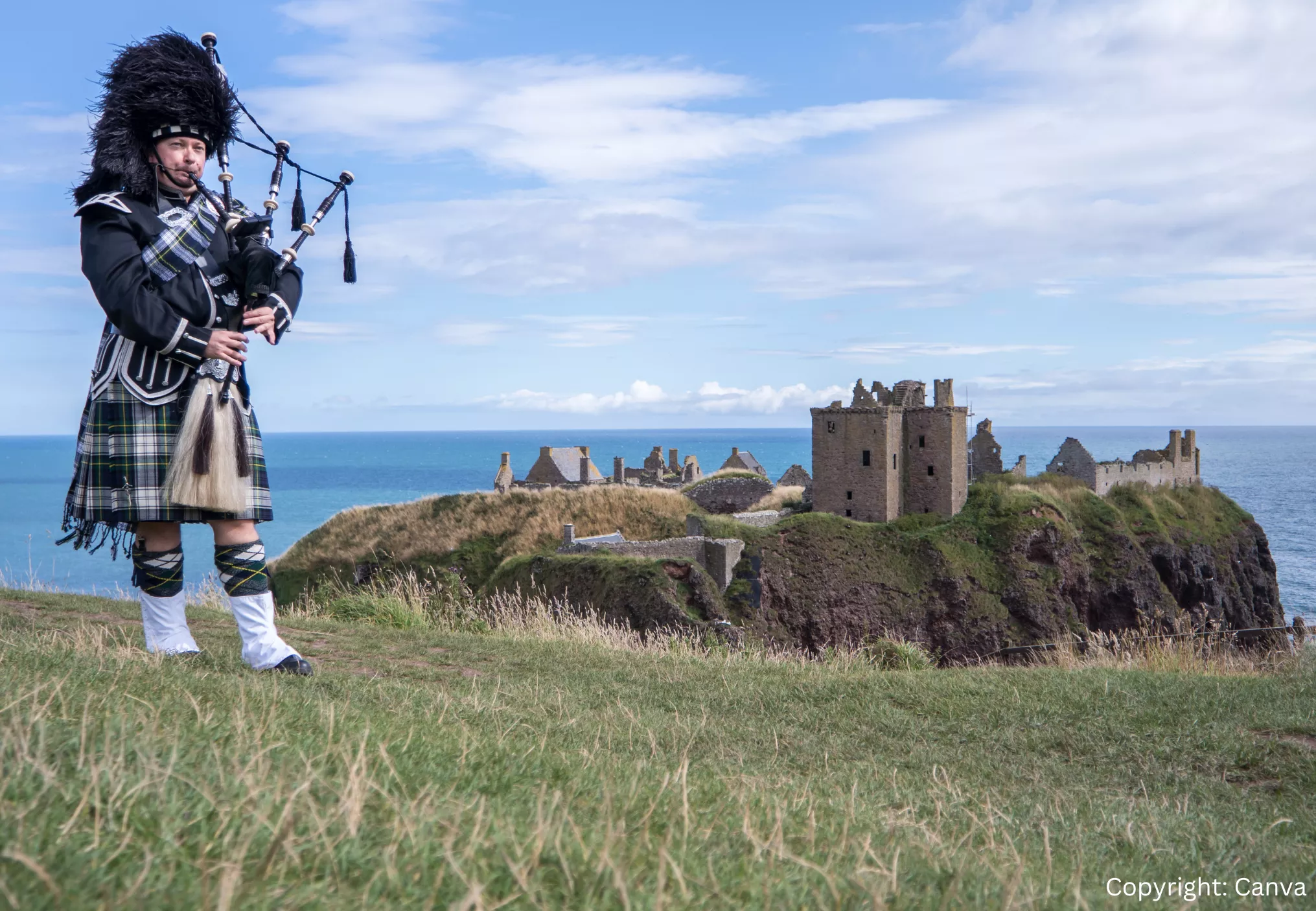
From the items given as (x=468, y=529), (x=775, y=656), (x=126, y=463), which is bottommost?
(x=468, y=529)

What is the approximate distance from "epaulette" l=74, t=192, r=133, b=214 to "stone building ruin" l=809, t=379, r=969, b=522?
38333mm

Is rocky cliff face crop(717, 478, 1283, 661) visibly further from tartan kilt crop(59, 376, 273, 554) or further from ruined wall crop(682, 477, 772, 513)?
tartan kilt crop(59, 376, 273, 554)

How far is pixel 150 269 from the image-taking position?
554 cm

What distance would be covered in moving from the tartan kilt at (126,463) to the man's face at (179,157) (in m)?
1.30

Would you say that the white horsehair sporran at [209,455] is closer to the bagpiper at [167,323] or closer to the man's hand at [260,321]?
the bagpiper at [167,323]

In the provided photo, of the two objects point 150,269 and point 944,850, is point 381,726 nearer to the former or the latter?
point 944,850

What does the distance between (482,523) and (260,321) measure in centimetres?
3182

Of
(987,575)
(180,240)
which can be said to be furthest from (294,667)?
(987,575)

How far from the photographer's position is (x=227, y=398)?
18.1ft

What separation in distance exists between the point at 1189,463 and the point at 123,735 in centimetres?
6276

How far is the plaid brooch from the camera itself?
5.59 metres

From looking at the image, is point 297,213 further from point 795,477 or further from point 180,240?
point 795,477

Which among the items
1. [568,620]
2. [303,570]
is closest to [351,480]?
[303,570]

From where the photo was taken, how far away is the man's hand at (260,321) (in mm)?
5613
